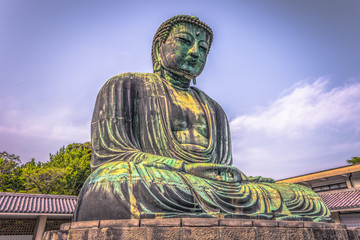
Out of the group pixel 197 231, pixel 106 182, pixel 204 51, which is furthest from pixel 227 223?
pixel 204 51

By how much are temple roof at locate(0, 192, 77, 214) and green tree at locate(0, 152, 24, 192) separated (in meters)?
5.86

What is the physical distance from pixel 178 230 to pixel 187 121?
7.50ft

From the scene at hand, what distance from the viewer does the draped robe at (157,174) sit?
2607mm

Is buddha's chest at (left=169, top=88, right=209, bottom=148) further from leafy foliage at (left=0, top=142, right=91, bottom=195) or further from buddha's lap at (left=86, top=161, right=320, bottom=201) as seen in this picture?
leafy foliage at (left=0, top=142, right=91, bottom=195)

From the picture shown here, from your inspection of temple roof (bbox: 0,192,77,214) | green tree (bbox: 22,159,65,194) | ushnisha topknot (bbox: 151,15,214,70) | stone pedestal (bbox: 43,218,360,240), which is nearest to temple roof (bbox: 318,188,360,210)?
ushnisha topknot (bbox: 151,15,214,70)

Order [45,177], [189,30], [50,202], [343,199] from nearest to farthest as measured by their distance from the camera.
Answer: [189,30], [343,199], [50,202], [45,177]

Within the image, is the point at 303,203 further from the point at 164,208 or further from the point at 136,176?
the point at 136,176

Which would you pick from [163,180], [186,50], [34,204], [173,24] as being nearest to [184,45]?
[186,50]

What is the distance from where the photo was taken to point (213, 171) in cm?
331

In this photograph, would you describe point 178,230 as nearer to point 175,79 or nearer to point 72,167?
point 175,79

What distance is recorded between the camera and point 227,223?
2389 millimetres

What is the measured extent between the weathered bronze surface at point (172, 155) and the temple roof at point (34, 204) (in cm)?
1087

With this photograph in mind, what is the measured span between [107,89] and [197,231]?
267 cm

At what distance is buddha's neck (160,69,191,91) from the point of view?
4898 millimetres
